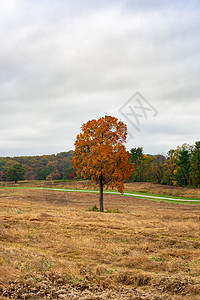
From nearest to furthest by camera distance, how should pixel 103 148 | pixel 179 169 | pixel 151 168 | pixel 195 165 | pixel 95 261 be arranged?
pixel 95 261, pixel 103 148, pixel 195 165, pixel 179 169, pixel 151 168

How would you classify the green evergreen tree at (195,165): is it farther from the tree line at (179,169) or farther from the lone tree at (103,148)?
the lone tree at (103,148)

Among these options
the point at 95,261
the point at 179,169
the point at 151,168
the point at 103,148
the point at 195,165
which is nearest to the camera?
the point at 95,261

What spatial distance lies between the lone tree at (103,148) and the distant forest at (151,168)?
50.3 metres

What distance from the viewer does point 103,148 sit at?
68.5 feet

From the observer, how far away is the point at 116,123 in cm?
2150

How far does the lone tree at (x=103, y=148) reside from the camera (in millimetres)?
21141

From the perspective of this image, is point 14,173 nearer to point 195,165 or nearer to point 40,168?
point 40,168

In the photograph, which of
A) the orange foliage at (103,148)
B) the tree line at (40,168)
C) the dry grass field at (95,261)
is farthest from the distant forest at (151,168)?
the dry grass field at (95,261)

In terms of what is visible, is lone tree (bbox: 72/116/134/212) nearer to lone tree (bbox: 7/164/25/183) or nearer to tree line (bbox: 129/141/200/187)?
tree line (bbox: 129/141/200/187)

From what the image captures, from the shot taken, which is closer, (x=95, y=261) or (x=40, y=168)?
(x=95, y=261)

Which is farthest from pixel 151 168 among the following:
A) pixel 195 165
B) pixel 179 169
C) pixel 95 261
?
pixel 95 261

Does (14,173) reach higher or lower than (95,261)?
higher

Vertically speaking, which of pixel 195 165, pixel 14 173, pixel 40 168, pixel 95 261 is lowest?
pixel 95 261

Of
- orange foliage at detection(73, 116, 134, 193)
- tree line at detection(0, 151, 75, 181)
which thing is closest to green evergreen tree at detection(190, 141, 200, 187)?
tree line at detection(0, 151, 75, 181)
